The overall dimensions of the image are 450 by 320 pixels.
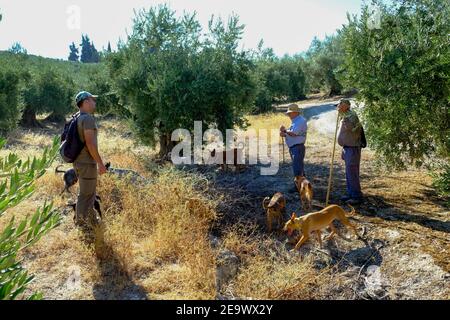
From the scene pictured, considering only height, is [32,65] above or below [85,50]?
below

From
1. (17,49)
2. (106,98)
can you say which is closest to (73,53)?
(17,49)

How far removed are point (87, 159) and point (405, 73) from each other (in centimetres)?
526

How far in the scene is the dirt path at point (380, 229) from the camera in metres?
4.92

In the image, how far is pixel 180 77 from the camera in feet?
35.3

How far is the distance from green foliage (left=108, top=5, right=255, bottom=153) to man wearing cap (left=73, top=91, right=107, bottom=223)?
547 centimetres

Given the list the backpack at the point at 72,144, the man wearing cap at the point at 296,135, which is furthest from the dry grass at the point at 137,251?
the man wearing cap at the point at 296,135

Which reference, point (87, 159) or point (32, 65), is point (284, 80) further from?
point (87, 159)

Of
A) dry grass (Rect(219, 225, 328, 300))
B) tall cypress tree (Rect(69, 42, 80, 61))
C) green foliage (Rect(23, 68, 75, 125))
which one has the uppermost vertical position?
tall cypress tree (Rect(69, 42, 80, 61))

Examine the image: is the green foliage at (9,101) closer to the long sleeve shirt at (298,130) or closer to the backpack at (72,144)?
the backpack at (72,144)

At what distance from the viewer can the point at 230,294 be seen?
4.66m

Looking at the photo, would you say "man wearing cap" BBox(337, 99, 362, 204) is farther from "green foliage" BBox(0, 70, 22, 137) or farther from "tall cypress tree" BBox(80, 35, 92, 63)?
"tall cypress tree" BBox(80, 35, 92, 63)

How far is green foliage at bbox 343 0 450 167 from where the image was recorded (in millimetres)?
6324

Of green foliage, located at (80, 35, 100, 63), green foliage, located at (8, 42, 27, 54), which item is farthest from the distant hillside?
green foliage, located at (80, 35, 100, 63)
